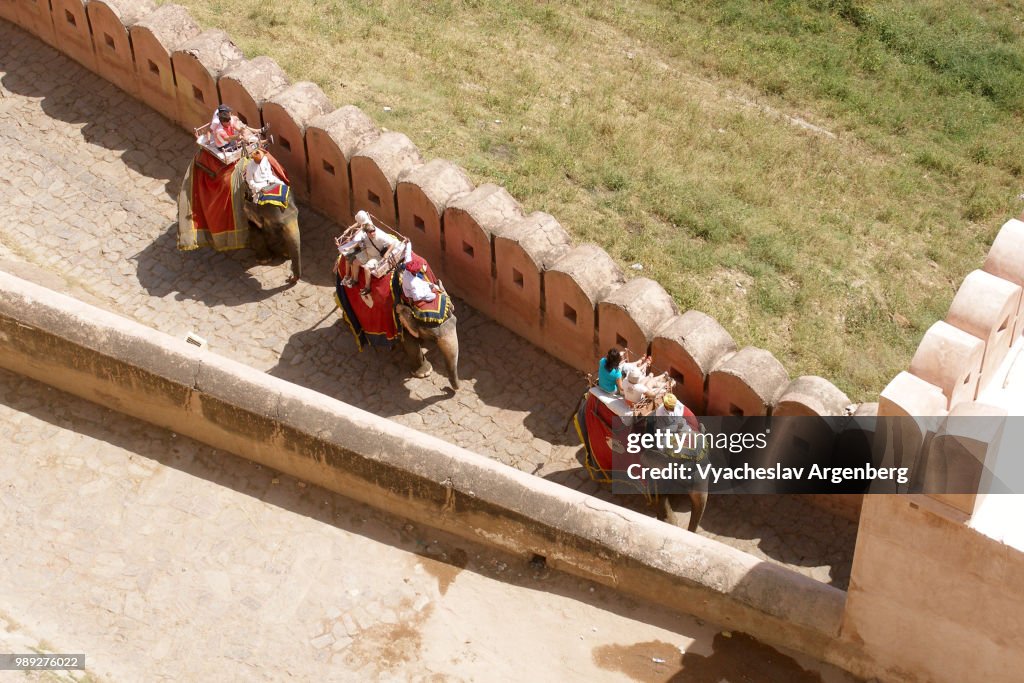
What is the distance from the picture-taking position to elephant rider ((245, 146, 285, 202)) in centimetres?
1327

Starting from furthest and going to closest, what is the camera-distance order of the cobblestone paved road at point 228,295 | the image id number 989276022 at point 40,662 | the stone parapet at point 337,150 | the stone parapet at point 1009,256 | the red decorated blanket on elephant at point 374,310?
the stone parapet at point 337,150
the red decorated blanket on elephant at point 374,310
the cobblestone paved road at point 228,295
the image id number 989276022 at point 40,662
the stone parapet at point 1009,256

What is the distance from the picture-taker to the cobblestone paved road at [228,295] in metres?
12.0

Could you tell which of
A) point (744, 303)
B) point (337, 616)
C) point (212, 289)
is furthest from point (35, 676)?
point (744, 303)

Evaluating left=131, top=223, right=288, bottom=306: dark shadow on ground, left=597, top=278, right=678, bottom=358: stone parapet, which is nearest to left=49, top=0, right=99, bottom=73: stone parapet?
left=131, top=223, right=288, bottom=306: dark shadow on ground

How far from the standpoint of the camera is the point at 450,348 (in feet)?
41.0

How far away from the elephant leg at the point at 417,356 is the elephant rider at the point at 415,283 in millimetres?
484

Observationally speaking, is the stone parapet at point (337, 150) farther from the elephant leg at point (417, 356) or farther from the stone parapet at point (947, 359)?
the stone parapet at point (947, 359)

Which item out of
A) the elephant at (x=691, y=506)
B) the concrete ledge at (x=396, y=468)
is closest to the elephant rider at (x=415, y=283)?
the concrete ledge at (x=396, y=468)

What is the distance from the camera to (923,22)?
18.7 m

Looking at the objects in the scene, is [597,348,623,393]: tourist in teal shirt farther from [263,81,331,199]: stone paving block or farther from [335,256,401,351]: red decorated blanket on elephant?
[263,81,331,199]: stone paving block

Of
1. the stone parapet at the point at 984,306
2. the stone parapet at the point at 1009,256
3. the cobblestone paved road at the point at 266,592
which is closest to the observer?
the stone parapet at the point at 984,306

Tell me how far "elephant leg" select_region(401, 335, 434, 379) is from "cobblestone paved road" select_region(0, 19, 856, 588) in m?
0.10

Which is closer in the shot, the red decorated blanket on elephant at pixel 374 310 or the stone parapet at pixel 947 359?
the stone parapet at pixel 947 359

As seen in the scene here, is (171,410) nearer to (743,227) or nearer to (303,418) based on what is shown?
(303,418)
